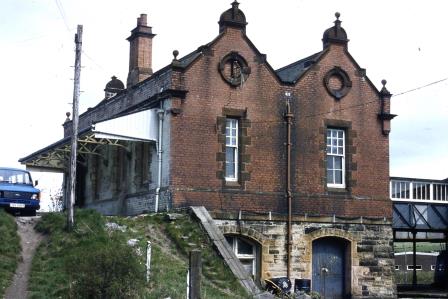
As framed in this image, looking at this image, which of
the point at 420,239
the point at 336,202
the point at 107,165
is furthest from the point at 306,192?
the point at 420,239

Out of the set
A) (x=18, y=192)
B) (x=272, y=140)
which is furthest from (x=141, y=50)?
(x=18, y=192)

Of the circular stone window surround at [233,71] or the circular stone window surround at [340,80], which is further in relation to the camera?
the circular stone window surround at [340,80]

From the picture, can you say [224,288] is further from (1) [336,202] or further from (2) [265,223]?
(1) [336,202]

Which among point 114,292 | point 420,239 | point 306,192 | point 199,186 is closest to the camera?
point 114,292

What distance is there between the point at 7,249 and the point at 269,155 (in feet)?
33.5

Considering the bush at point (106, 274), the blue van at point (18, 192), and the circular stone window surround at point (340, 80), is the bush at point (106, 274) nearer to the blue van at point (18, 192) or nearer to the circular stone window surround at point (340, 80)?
the blue van at point (18, 192)

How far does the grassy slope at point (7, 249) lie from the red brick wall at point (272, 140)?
17.8 feet

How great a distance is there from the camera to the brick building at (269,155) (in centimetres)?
2513

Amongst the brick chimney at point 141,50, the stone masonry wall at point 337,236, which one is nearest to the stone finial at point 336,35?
the stone masonry wall at point 337,236

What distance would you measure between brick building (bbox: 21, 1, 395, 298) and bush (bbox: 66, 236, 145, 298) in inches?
372

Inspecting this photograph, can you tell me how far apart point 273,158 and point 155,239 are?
613 centimetres

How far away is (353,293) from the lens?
2698 centimetres

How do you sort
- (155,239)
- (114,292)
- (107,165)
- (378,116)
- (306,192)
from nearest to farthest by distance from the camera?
(114,292) < (155,239) < (306,192) < (378,116) < (107,165)

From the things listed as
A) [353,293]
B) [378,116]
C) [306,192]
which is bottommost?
[353,293]
